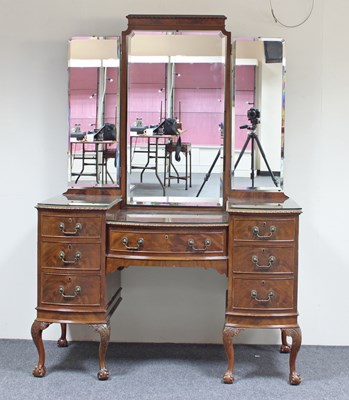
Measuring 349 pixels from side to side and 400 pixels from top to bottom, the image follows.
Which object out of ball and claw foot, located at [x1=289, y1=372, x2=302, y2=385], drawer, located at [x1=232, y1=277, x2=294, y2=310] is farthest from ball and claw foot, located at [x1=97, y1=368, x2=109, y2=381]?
ball and claw foot, located at [x1=289, y1=372, x2=302, y2=385]

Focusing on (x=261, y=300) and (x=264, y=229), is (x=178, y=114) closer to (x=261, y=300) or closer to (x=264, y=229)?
(x=264, y=229)

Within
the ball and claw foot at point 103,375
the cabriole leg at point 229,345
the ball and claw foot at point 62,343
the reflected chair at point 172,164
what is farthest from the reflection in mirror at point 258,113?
the ball and claw foot at point 62,343

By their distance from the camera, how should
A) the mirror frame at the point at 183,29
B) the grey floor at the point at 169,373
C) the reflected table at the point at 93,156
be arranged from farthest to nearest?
the reflected table at the point at 93,156 → the mirror frame at the point at 183,29 → the grey floor at the point at 169,373

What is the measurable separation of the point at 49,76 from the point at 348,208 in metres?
2.04

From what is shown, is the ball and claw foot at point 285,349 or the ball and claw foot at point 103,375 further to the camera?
the ball and claw foot at point 285,349

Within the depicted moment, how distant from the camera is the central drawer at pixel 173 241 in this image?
3.38 m

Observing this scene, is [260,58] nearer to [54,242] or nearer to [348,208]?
[348,208]

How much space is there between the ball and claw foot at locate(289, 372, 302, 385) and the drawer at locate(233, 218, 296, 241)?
28.8 inches

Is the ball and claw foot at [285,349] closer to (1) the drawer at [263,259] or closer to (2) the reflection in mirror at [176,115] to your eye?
(1) the drawer at [263,259]

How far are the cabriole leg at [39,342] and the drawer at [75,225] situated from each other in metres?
0.50

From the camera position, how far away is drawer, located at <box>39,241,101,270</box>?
3395mm

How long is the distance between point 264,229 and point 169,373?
97cm

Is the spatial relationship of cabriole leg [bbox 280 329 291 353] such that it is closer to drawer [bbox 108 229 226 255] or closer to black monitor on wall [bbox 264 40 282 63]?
drawer [bbox 108 229 226 255]

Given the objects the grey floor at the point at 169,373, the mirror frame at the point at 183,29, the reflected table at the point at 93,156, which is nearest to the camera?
the grey floor at the point at 169,373
